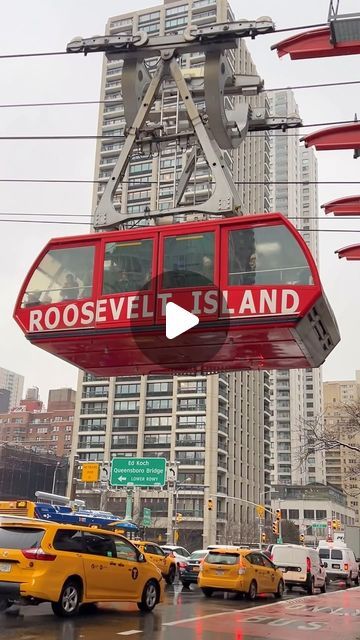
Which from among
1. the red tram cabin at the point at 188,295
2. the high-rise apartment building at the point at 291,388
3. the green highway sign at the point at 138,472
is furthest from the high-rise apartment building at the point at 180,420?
the red tram cabin at the point at 188,295

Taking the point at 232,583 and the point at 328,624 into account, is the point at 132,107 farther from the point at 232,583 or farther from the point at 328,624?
the point at 232,583

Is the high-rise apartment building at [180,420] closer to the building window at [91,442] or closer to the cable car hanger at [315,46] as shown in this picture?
the building window at [91,442]

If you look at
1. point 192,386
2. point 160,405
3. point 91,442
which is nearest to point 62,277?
point 192,386

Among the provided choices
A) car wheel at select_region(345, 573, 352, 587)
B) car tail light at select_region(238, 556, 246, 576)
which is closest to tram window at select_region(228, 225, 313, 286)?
car tail light at select_region(238, 556, 246, 576)

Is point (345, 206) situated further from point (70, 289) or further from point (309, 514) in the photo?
point (309, 514)

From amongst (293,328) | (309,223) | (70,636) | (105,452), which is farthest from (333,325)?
(309,223)
